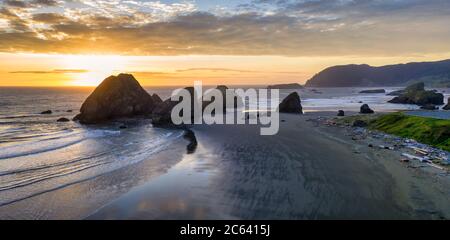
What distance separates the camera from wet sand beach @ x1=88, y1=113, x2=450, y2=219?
19.8 metres

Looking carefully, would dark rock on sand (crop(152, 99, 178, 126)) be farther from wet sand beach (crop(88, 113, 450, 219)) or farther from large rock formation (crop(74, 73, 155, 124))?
wet sand beach (crop(88, 113, 450, 219))

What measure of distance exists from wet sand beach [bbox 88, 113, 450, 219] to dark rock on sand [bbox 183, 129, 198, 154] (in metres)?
2.08

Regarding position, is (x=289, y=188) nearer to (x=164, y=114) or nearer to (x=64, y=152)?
(x=64, y=152)

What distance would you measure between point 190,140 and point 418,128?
2915 cm

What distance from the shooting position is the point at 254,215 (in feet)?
63.4

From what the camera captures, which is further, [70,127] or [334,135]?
[70,127]

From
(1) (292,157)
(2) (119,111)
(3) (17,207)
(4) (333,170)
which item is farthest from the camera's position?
(2) (119,111)

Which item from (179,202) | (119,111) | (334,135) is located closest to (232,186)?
(179,202)

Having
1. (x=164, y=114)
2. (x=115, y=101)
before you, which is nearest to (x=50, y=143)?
(x=164, y=114)

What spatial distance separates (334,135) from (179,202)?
3152 cm

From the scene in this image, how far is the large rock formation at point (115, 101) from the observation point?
7088 centimetres

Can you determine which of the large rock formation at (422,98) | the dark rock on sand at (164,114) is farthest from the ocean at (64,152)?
the large rock formation at (422,98)

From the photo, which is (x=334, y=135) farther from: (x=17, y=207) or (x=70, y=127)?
(x=70, y=127)

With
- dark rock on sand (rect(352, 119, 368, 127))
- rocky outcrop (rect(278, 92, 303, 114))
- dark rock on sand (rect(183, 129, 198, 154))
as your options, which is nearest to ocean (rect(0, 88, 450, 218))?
dark rock on sand (rect(183, 129, 198, 154))
